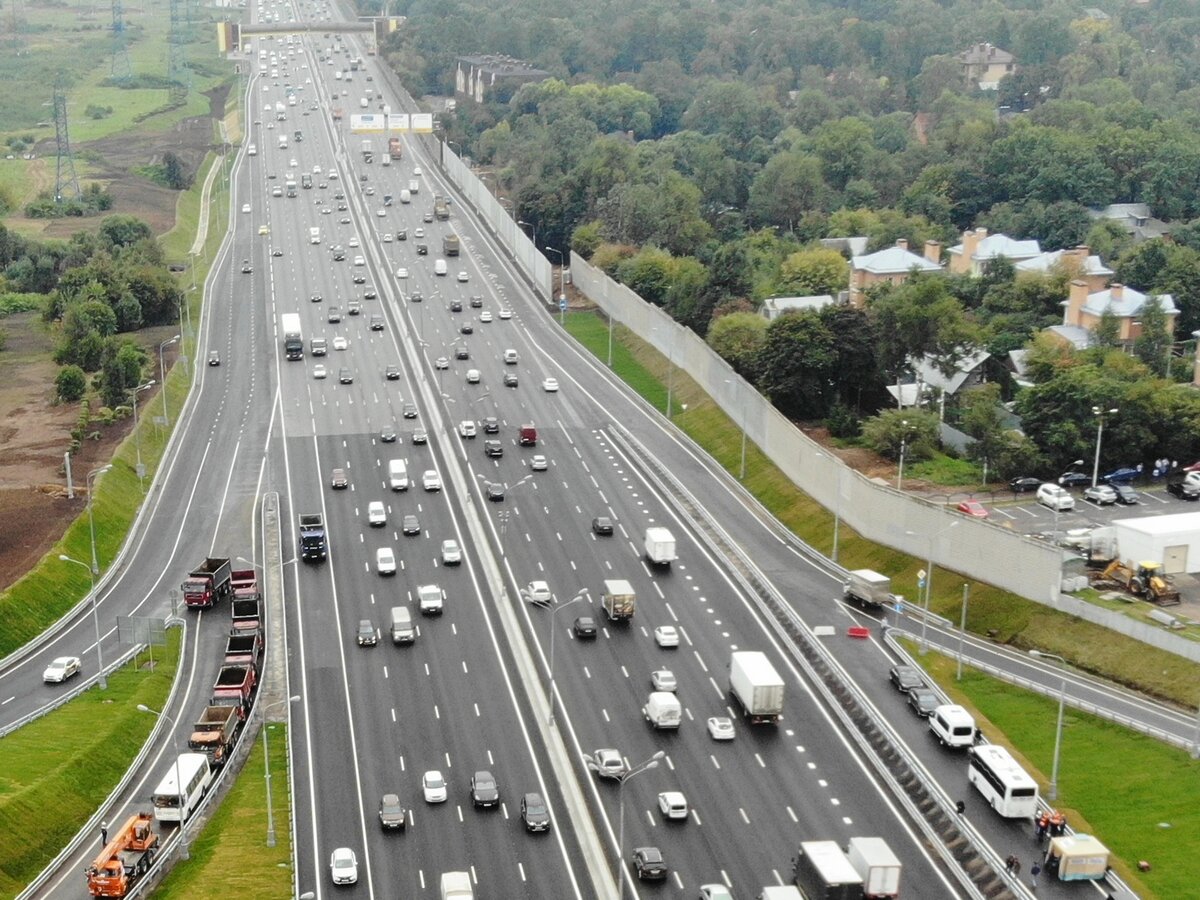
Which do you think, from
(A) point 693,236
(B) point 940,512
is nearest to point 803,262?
(A) point 693,236

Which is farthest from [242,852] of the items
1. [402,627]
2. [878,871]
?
[878,871]

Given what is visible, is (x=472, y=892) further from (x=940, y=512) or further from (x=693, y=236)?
(x=693, y=236)

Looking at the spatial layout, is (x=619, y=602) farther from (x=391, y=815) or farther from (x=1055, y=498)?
(x=1055, y=498)

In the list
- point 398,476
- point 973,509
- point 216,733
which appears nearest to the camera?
point 216,733

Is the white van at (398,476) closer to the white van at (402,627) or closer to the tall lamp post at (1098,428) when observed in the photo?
the white van at (402,627)

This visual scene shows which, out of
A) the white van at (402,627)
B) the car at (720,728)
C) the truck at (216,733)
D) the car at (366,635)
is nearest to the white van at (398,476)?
the white van at (402,627)
